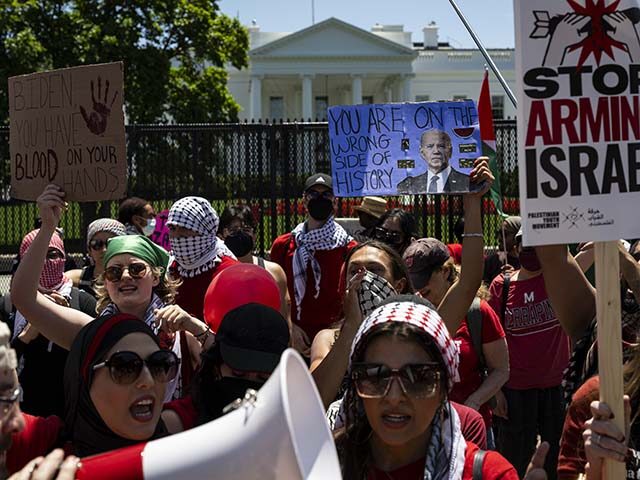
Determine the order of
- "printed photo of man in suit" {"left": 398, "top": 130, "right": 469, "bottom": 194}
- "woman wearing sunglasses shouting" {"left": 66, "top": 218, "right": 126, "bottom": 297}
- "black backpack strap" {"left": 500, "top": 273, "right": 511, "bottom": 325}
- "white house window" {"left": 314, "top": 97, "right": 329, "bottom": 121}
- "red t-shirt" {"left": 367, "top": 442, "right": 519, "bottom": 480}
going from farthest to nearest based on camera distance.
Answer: "white house window" {"left": 314, "top": 97, "right": 329, "bottom": 121}
"black backpack strap" {"left": 500, "top": 273, "right": 511, "bottom": 325}
"woman wearing sunglasses shouting" {"left": 66, "top": 218, "right": 126, "bottom": 297}
"printed photo of man in suit" {"left": 398, "top": 130, "right": 469, "bottom": 194}
"red t-shirt" {"left": 367, "top": 442, "right": 519, "bottom": 480}

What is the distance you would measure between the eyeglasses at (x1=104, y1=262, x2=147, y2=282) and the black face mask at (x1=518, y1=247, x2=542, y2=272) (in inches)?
99.1

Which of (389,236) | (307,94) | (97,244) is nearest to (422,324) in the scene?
(389,236)

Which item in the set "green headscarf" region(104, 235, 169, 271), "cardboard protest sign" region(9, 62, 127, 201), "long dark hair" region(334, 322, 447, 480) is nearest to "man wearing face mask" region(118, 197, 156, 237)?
"cardboard protest sign" region(9, 62, 127, 201)

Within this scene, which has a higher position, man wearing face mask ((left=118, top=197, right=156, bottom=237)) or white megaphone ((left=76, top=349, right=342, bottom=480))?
man wearing face mask ((left=118, top=197, right=156, bottom=237))

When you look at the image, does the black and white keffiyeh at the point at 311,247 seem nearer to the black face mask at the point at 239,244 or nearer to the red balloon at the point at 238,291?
the black face mask at the point at 239,244

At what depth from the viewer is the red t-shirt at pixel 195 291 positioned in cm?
506

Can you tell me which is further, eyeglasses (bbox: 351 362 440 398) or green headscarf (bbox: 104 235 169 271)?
green headscarf (bbox: 104 235 169 271)

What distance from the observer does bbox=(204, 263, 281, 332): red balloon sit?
352 cm

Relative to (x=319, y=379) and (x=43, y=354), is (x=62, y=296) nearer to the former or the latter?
(x=43, y=354)

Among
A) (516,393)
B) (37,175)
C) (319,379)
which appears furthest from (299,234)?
(319,379)

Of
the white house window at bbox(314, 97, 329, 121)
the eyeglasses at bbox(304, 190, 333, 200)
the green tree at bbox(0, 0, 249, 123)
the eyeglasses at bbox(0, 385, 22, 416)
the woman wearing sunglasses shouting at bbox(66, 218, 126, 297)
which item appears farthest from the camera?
the white house window at bbox(314, 97, 329, 121)

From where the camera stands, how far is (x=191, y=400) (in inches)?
119

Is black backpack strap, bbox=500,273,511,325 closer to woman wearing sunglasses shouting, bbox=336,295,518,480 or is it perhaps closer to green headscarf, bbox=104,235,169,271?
green headscarf, bbox=104,235,169,271

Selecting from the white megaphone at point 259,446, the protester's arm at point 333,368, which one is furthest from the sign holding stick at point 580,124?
the white megaphone at point 259,446
